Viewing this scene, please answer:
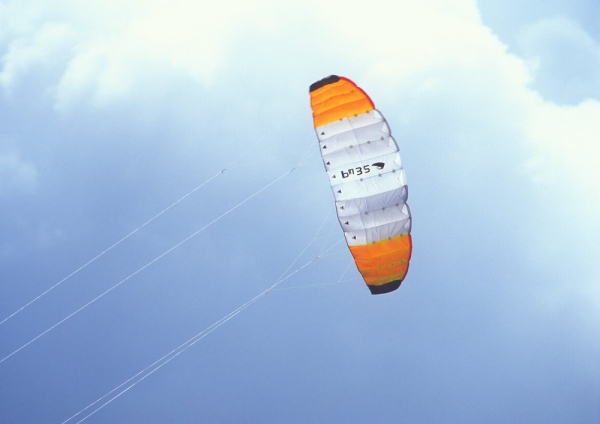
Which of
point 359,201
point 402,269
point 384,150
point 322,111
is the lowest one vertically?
point 402,269

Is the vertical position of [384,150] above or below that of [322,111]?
below

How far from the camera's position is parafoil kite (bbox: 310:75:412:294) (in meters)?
17.2

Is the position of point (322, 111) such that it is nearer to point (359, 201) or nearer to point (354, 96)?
point (354, 96)

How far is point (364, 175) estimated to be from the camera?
57.8ft

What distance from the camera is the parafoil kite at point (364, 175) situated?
677 inches

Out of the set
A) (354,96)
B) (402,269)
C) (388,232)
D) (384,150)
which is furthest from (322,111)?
(402,269)

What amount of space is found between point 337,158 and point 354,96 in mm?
1939

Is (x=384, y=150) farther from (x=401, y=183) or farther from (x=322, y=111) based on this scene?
(x=322, y=111)

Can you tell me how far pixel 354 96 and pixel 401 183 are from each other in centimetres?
295

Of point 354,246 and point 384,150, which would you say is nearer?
point 384,150

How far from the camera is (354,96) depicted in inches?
674

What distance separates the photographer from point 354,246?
18.5m

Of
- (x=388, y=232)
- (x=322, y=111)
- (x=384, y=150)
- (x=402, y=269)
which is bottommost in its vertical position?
(x=402, y=269)

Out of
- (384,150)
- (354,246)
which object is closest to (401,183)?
(384,150)
